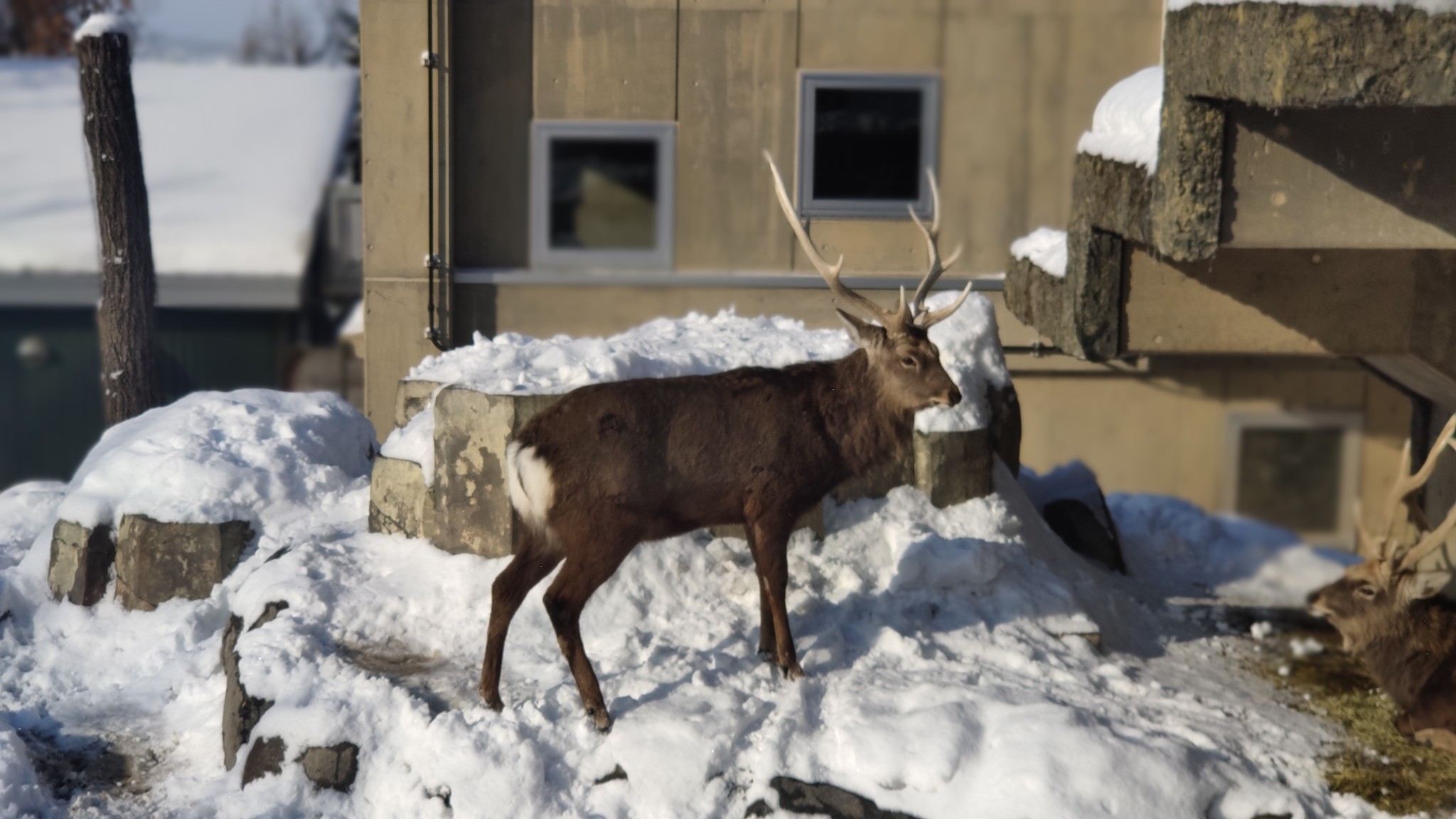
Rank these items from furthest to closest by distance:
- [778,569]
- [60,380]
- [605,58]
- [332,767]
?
1. [60,380]
2. [605,58]
3. [778,569]
4. [332,767]

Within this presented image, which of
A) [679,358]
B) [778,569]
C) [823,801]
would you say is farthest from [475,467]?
[823,801]

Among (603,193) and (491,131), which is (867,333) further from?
(603,193)

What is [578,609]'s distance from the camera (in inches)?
225

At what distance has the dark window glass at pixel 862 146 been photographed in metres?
10.8

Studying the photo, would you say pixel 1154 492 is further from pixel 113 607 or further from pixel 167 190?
pixel 167 190

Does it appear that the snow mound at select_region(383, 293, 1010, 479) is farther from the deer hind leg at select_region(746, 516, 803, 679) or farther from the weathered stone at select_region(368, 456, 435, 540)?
the deer hind leg at select_region(746, 516, 803, 679)

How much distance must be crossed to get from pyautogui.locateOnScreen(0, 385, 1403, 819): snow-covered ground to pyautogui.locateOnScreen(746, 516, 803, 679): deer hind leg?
0.10 metres

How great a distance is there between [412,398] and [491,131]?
3.33 m

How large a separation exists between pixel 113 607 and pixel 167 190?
12.0 m

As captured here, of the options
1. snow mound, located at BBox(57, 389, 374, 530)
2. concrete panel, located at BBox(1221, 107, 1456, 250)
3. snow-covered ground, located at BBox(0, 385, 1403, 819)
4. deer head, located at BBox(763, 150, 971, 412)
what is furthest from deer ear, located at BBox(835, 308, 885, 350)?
snow mound, located at BBox(57, 389, 374, 530)

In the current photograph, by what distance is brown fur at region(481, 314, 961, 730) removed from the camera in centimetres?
575

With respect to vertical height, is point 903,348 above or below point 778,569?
above

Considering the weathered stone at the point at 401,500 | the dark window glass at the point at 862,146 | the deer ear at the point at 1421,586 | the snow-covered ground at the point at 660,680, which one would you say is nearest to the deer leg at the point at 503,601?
the snow-covered ground at the point at 660,680

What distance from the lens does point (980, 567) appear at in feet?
22.7
